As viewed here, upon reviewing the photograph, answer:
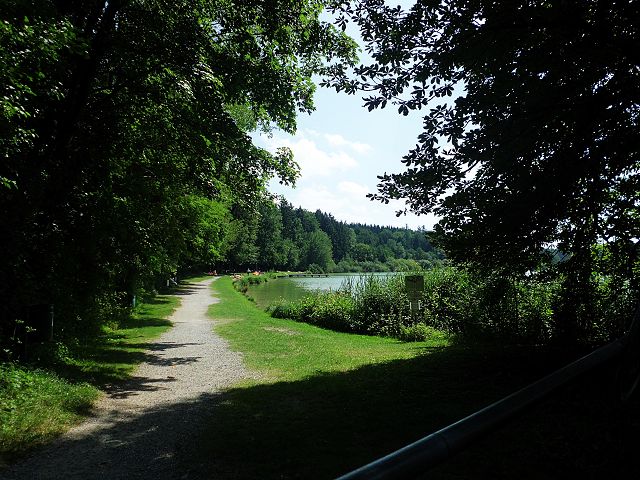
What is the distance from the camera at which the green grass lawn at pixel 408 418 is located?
4.00m

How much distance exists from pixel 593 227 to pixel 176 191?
10.6 meters

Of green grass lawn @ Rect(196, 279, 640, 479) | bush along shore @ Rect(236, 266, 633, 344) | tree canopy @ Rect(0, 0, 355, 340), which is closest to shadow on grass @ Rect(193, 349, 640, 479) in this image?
green grass lawn @ Rect(196, 279, 640, 479)

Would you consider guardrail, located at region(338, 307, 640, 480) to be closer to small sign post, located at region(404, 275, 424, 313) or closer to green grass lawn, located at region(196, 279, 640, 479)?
green grass lawn, located at region(196, 279, 640, 479)

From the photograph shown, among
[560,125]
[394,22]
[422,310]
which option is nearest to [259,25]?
[394,22]

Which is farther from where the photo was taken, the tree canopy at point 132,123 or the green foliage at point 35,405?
the tree canopy at point 132,123

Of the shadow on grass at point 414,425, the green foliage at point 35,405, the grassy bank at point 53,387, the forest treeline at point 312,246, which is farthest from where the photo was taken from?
the forest treeline at point 312,246

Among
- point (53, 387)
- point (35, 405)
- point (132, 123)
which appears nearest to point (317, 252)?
point (132, 123)

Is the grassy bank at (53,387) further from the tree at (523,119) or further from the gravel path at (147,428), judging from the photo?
the tree at (523,119)

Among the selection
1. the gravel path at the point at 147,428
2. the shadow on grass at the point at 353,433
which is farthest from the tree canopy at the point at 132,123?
the shadow on grass at the point at 353,433

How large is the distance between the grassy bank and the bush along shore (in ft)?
21.2

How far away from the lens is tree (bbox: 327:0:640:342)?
15.4 feet

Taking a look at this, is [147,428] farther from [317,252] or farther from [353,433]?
[317,252]

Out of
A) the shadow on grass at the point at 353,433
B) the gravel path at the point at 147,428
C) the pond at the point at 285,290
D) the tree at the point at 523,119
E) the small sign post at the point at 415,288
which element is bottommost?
the pond at the point at 285,290

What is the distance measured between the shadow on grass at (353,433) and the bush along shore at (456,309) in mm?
1372
